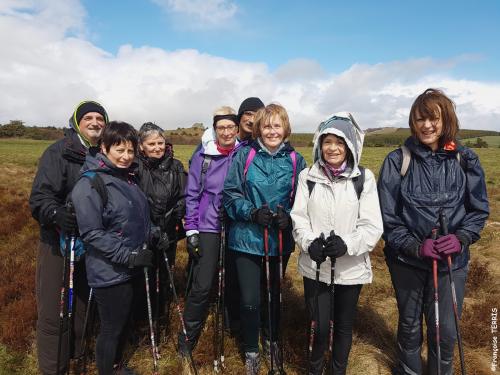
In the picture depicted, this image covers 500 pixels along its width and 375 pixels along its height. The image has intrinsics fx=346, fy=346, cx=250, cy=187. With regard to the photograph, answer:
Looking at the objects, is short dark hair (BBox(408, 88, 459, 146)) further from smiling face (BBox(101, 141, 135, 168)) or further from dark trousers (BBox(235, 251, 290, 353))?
smiling face (BBox(101, 141, 135, 168))

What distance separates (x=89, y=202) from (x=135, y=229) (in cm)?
57

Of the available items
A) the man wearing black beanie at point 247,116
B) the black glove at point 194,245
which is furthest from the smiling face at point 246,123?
the black glove at point 194,245

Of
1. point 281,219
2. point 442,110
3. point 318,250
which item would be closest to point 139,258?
point 281,219

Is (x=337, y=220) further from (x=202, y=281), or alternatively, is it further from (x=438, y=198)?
(x=202, y=281)

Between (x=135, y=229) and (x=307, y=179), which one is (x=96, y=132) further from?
(x=307, y=179)

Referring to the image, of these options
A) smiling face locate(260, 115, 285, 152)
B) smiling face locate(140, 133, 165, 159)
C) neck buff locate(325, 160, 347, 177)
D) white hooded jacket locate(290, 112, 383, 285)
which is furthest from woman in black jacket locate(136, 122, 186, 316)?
neck buff locate(325, 160, 347, 177)

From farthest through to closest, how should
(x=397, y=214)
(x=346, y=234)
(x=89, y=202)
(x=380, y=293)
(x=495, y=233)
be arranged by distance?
1. (x=495, y=233)
2. (x=380, y=293)
3. (x=397, y=214)
4. (x=346, y=234)
5. (x=89, y=202)

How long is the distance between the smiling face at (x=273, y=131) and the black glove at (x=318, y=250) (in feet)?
4.04

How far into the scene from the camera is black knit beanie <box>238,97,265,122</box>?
16.9 ft

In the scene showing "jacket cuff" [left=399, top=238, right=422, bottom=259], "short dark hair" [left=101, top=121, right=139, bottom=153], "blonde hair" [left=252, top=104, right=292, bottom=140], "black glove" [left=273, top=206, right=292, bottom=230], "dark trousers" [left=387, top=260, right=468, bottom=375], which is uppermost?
"blonde hair" [left=252, top=104, right=292, bottom=140]

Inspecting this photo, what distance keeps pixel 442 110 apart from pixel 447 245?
1.39 meters

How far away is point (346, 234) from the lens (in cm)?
364

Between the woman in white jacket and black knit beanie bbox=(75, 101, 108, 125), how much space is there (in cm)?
251

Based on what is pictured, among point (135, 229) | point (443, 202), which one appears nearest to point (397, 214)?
point (443, 202)
